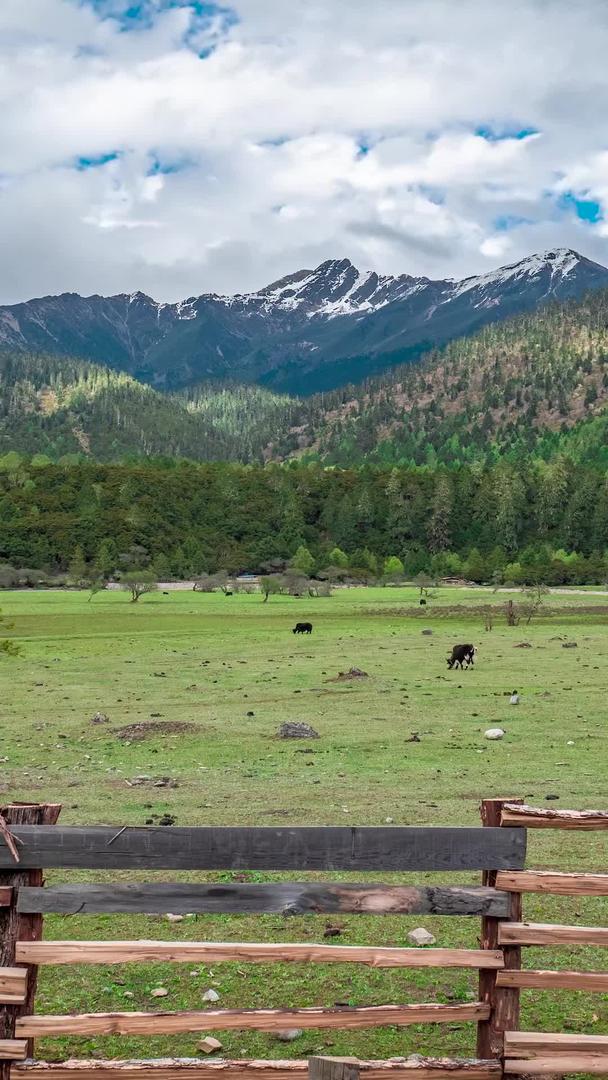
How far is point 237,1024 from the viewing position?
760 centimetres

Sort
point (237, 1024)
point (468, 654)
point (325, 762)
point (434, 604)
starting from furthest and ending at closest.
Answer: point (434, 604) → point (468, 654) → point (325, 762) → point (237, 1024)

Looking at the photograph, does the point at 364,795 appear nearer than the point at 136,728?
Yes

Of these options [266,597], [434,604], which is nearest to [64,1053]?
[434,604]

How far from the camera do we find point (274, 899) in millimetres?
7750

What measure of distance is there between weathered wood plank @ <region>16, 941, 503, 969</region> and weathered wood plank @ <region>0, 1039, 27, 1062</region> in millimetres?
658

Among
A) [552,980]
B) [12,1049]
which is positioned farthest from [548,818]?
[12,1049]

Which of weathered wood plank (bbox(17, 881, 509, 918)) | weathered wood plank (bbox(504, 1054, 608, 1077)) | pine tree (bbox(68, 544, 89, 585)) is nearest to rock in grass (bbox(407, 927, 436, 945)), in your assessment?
weathered wood plank (bbox(504, 1054, 608, 1077))

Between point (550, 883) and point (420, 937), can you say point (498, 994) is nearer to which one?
point (550, 883)

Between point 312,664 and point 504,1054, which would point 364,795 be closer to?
point 504,1054

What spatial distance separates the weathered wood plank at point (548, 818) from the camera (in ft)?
25.5

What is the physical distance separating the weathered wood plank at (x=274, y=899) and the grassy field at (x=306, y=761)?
1.99 m

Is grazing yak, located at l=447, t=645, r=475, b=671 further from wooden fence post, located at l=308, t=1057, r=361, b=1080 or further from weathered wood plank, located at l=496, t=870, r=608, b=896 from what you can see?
wooden fence post, located at l=308, t=1057, r=361, b=1080

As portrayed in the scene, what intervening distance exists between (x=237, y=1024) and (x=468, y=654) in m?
40.1

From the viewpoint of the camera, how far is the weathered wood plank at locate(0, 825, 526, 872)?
25.1 feet
